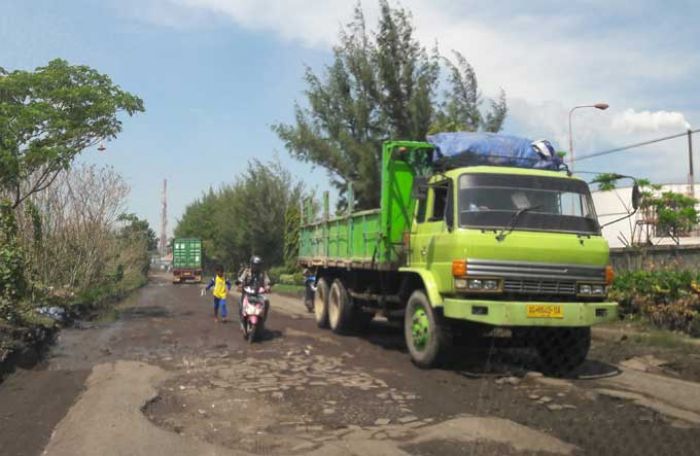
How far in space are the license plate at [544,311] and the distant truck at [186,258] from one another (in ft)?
146

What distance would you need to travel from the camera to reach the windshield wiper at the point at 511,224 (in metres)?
8.22

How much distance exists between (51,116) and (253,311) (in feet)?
21.8

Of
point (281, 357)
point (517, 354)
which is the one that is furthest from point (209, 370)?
point (517, 354)

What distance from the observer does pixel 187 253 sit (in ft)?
166

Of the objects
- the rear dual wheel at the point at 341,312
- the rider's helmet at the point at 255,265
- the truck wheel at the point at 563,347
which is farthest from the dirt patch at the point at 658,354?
the rider's helmet at the point at 255,265

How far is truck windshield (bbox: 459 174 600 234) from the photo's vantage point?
8.51 metres

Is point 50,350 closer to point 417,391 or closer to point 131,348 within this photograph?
point 131,348

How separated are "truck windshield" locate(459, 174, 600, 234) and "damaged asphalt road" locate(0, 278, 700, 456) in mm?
1881

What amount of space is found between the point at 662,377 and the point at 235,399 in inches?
208

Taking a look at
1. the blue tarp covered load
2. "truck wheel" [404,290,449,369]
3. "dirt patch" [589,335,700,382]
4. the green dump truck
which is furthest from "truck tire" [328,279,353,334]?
"dirt patch" [589,335,700,382]

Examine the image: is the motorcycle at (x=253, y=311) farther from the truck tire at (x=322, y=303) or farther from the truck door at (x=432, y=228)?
the truck door at (x=432, y=228)

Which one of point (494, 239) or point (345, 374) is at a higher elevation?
point (494, 239)

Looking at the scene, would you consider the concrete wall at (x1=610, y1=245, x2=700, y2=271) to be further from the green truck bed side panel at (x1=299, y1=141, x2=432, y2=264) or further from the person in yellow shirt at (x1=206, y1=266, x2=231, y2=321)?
the person in yellow shirt at (x1=206, y1=266, x2=231, y2=321)

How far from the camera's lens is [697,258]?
12.7 meters
